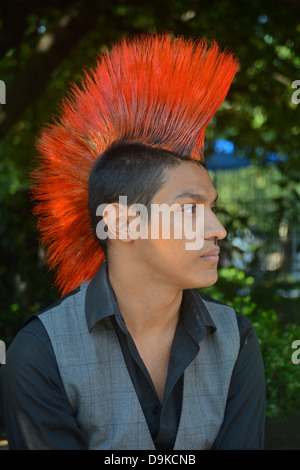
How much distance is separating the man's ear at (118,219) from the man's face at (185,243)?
75 mm

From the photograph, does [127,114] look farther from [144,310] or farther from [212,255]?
[144,310]

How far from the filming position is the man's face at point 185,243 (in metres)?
1.98

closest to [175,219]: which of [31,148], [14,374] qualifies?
[14,374]

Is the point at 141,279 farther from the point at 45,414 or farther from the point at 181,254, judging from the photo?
the point at 45,414

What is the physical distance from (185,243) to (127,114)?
487mm

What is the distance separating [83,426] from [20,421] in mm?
189

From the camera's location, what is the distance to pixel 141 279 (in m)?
2.06

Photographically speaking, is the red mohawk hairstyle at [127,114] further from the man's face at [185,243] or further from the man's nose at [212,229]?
the man's nose at [212,229]

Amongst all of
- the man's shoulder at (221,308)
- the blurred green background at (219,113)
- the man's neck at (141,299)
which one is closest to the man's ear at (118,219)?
the man's neck at (141,299)

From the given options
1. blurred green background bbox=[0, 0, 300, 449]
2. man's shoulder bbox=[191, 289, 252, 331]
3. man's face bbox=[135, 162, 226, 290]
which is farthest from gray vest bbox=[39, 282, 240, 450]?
blurred green background bbox=[0, 0, 300, 449]

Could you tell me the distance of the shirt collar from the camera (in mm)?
1990

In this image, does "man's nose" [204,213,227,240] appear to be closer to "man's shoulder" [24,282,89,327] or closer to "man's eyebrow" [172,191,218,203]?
"man's eyebrow" [172,191,218,203]

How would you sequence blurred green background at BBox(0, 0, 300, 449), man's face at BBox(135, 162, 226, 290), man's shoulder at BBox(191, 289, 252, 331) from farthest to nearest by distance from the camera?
1. blurred green background at BBox(0, 0, 300, 449)
2. man's shoulder at BBox(191, 289, 252, 331)
3. man's face at BBox(135, 162, 226, 290)

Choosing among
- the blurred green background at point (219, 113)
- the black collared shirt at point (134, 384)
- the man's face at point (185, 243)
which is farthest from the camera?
the blurred green background at point (219, 113)
